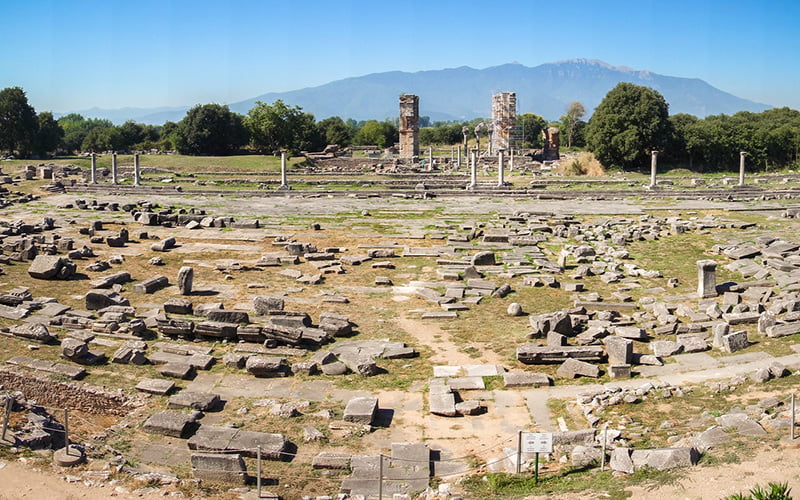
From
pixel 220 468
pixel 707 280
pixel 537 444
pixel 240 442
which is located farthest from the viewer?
pixel 707 280

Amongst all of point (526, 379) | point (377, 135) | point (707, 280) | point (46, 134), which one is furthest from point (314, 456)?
point (377, 135)

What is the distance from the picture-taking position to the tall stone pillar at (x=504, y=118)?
275 feet

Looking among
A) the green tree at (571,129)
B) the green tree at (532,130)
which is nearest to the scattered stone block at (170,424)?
the green tree at (571,129)

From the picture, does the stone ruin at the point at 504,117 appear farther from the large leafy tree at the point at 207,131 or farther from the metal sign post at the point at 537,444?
the metal sign post at the point at 537,444

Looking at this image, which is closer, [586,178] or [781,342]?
[781,342]

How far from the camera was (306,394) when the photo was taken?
1279cm

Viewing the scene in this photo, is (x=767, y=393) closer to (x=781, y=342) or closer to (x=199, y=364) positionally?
(x=781, y=342)

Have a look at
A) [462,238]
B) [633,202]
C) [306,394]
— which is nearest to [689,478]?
[306,394]

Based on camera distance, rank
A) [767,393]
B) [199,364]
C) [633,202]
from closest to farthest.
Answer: [767,393] < [199,364] < [633,202]

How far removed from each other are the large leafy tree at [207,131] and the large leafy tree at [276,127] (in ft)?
9.35

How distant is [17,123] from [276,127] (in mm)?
26734

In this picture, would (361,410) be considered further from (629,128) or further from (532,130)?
(532,130)

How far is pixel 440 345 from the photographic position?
15.6 meters

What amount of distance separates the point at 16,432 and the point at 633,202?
38.0m
